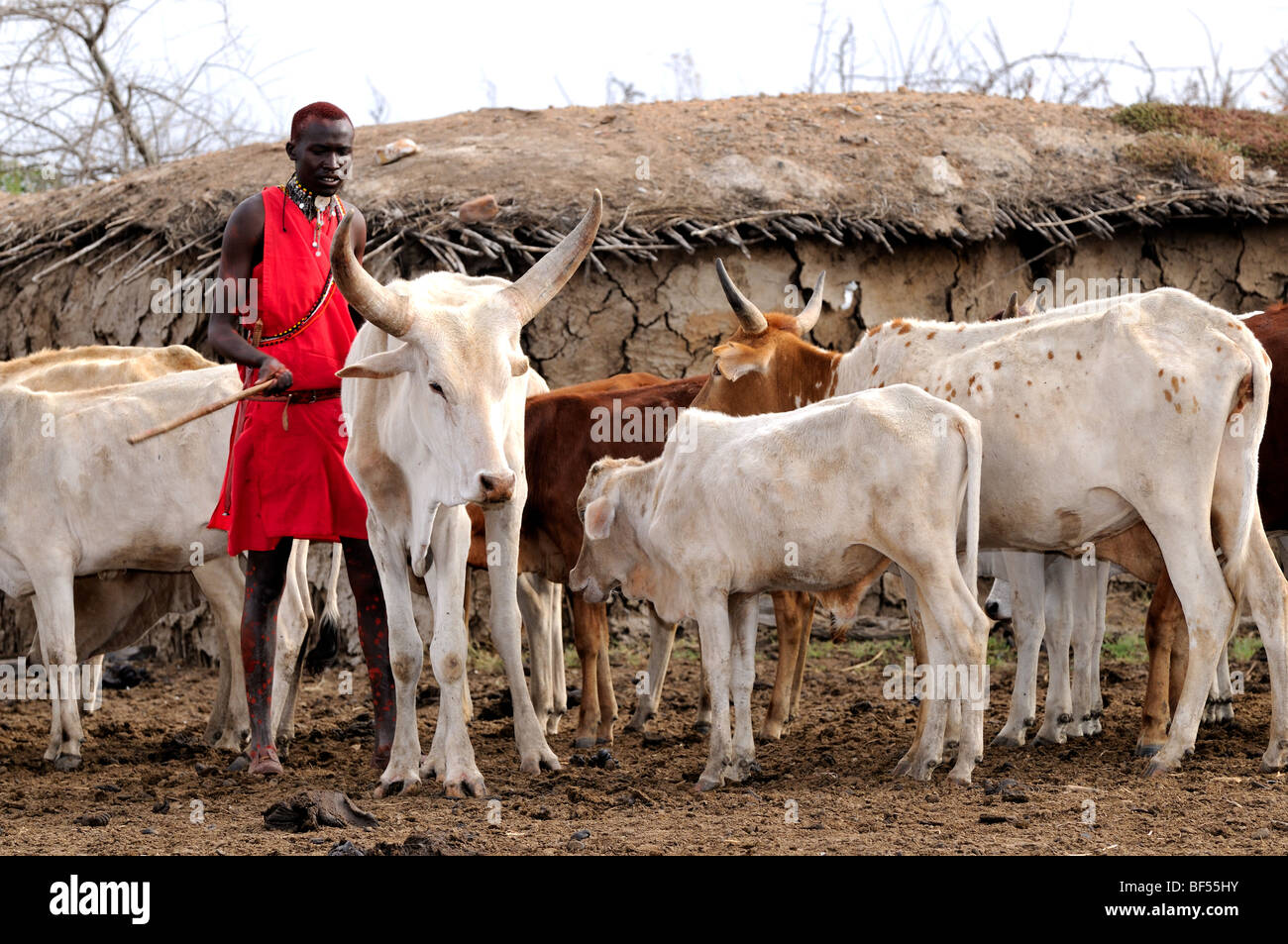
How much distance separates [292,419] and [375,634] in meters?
0.95

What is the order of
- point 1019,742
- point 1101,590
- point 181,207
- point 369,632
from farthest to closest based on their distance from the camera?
point 181,207, point 1101,590, point 1019,742, point 369,632

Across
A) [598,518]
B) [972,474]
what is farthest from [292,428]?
[972,474]

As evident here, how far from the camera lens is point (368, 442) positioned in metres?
5.76

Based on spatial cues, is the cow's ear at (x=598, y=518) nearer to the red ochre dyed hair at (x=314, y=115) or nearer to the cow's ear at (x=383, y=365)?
the cow's ear at (x=383, y=365)

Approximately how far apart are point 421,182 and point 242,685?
4.03 m

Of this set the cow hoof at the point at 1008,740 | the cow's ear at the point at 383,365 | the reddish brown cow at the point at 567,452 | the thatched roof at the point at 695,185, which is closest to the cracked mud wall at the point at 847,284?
the thatched roof at the point at 695,185

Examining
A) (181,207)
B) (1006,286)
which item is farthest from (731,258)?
(181,207)

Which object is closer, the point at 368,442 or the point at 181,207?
the point at 368,442

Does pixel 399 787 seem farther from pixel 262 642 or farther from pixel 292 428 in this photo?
pixel 292 428

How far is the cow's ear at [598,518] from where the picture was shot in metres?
6.28

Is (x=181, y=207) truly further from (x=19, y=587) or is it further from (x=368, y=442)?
(x=368, y=442)

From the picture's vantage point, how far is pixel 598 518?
248 inches

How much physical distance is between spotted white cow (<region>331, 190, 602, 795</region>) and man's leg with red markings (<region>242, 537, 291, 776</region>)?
57cm

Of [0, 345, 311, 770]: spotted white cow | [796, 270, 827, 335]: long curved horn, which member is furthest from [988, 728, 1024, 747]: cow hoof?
[0, 345, 311, 770]: spotted white cow
